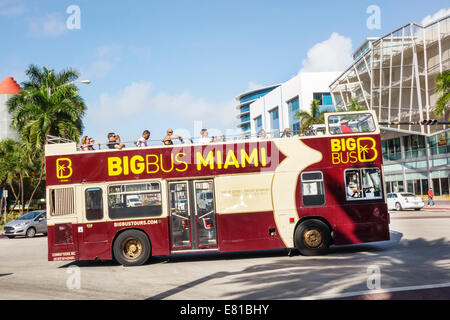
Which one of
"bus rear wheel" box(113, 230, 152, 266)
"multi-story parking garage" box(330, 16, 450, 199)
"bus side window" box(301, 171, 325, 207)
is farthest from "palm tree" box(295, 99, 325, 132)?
"bus rear wheel" box(113, 230, 152, 266)

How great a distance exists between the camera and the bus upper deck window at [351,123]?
12797mm

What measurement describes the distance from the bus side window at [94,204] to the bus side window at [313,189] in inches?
227

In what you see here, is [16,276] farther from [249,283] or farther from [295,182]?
[295,182]

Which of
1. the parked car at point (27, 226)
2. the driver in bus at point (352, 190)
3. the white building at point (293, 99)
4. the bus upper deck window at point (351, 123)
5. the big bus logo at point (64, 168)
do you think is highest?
the white building at point (293, 99)

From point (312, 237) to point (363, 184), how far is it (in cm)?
215

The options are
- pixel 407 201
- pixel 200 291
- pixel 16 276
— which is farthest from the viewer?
pixel 407 201

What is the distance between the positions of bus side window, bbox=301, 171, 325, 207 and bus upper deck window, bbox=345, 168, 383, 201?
77cm

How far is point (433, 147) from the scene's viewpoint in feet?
152

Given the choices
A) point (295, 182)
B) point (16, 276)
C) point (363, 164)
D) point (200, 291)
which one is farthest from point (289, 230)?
point (16, 276)

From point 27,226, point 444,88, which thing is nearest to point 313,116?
point 444,88

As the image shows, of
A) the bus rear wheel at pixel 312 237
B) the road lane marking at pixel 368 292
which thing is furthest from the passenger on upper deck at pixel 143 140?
the road lane marking at pixel 368 292

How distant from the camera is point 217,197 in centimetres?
1249

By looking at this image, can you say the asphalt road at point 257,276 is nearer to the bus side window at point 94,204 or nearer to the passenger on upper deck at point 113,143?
the bus side window at point 94,204
